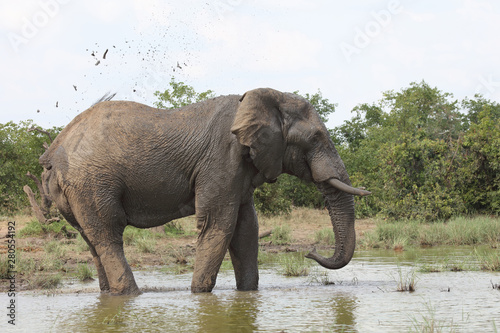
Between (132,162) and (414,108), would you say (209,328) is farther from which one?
(414,108)

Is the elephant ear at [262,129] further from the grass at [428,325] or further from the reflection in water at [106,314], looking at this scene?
the grass at [428,325]

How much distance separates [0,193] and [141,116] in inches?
783

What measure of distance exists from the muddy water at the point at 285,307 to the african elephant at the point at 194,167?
60 cm

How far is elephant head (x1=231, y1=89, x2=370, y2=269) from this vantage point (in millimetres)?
7910

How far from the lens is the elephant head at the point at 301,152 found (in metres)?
7.91

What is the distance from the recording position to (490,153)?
21.1 m

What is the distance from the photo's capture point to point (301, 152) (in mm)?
8172

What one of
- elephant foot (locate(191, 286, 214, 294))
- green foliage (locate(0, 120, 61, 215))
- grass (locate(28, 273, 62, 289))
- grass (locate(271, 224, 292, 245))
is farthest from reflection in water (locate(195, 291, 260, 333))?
green foliage (locate(0, 120, 61, 215))

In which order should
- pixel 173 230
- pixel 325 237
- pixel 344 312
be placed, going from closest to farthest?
pixel 344 312 → pixel 325 237 → pixel 173 230

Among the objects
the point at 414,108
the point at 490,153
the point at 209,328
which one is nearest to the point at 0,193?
the point at 490,153

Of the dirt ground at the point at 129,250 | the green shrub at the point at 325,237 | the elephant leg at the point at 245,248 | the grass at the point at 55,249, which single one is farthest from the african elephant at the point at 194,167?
the green shrub at the point at 325,237

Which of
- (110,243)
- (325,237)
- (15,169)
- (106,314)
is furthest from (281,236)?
(15,169)

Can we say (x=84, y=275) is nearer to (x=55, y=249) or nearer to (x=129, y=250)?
(x=55, y=249)

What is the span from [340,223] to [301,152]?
102 cm
